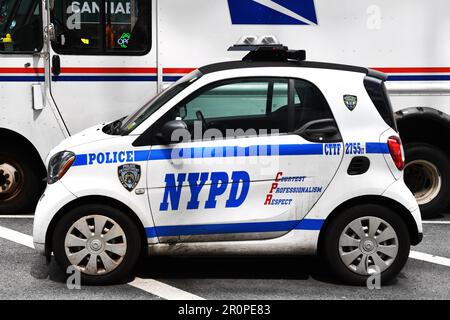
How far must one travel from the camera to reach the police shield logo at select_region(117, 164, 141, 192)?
548cm

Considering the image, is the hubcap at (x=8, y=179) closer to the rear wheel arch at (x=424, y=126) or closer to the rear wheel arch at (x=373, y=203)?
the rear wheel arch at (x=373, y=203)

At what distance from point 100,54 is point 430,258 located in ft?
12.8

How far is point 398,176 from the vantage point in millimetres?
5621

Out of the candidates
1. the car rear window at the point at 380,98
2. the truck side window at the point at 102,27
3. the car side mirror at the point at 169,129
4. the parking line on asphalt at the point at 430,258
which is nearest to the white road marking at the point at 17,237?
the truck side window at the point at 102,27

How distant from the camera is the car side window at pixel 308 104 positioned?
562cm

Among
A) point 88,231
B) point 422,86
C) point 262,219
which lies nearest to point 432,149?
point 422,86

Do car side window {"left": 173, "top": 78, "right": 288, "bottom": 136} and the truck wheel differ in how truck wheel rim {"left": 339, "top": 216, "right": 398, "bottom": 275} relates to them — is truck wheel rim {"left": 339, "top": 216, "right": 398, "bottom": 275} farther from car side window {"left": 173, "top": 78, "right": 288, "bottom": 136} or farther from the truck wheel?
the truck wheel

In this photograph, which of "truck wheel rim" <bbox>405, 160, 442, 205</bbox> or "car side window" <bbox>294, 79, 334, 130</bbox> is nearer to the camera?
"car side window" <bbox>294, 79, 334, 130</bbox>

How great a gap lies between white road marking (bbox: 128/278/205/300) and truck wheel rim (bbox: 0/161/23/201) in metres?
2.68

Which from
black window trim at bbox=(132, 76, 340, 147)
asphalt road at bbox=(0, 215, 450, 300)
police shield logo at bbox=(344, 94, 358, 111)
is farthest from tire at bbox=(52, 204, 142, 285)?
police shield logo at bbox=(344, 94, 358, 111)

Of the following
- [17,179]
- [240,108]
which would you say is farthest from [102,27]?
[240,108]

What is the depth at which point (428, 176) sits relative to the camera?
814cm

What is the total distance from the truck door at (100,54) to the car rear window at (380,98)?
2.74 meters

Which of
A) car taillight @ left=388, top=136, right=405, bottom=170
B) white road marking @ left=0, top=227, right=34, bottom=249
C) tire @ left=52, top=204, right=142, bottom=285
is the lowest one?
white road marking @ left=0, top=227, right=34, bottom=249
